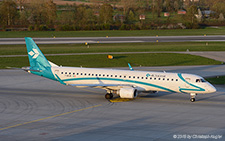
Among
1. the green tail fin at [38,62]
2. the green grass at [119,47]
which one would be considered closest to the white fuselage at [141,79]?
the green tail fin at [38,62]

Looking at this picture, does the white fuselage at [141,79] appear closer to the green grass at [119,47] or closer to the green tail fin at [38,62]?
the green tail fin at [38,62]

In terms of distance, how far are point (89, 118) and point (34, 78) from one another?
74.4ft

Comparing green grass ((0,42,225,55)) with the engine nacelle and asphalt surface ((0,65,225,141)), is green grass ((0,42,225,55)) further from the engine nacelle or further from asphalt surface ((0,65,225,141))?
the engine nacelle

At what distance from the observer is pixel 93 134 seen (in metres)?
27.6

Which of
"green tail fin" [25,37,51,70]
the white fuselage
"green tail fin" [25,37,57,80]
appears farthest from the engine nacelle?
"green tail fin" [25,37,51,70]

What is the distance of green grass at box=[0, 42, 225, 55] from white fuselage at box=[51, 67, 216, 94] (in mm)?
38788

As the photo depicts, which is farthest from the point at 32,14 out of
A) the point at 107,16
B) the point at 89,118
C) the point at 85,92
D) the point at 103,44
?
the point at 89,118

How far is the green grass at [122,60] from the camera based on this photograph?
64.2 metres

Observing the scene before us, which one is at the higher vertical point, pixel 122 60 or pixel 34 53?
pixel 34 53

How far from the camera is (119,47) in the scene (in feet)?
286

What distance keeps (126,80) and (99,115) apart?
7800mm

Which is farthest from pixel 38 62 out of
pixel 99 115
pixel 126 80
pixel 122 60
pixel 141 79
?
pixel 122 60

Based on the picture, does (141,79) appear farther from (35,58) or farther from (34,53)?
(34,53)

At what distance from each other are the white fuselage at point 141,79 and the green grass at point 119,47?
38.8 metres
